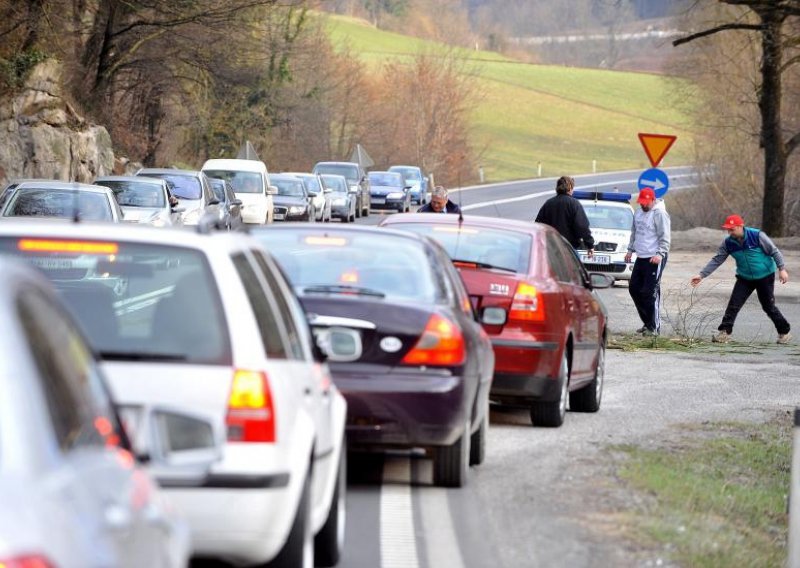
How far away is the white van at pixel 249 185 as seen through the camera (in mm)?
43000

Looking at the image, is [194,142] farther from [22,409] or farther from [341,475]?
[22,409]

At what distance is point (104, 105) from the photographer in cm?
4616

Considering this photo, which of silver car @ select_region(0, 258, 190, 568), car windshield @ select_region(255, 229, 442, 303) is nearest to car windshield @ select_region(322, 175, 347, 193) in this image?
car windshield @ select_region(255, 229, 442, 303)

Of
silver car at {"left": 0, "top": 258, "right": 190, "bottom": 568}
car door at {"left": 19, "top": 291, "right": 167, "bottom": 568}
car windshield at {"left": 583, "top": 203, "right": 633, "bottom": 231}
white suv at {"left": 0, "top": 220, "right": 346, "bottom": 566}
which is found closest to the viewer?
silver car at {"left": 0, "top": 258, "right": 190, "bottom": 568}

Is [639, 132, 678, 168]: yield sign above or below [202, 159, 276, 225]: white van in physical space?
above

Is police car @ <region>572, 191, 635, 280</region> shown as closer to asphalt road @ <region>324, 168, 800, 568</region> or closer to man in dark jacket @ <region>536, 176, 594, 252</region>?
man in dark jacket @ <region>536, 176, 594, 252</region>

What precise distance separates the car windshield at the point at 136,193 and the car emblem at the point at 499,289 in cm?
1697

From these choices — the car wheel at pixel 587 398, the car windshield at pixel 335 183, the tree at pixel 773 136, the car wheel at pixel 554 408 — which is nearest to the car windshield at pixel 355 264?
the car wheel at pixel 554 408

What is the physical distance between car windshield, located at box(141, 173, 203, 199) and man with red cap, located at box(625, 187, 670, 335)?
13715 mm

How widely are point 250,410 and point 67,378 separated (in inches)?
92.1

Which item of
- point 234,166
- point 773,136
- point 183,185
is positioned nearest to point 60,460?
point 183,185

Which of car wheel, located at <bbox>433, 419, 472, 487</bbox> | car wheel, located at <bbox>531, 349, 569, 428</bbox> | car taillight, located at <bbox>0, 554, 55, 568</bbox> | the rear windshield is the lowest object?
car wheel, located at <bbox>531, 349, 569, 428</bbox>

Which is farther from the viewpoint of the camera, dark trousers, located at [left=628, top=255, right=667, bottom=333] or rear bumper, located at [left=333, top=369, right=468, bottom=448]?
dark trousers, located at [left=628, top=255, right=667, bottom=333]

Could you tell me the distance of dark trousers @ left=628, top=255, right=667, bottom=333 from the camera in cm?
2020
